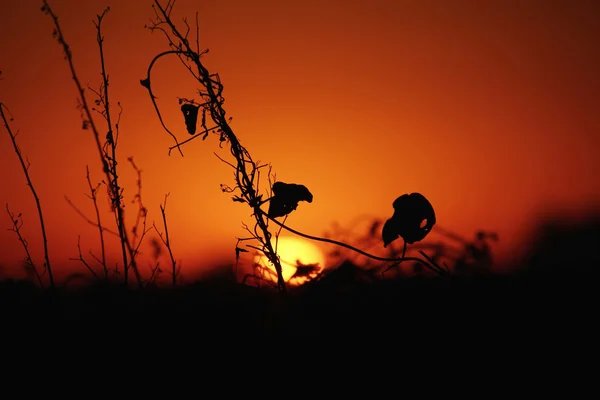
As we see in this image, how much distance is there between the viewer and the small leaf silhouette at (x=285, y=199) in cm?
301

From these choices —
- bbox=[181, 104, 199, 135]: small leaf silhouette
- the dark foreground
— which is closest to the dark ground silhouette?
the dark foreground

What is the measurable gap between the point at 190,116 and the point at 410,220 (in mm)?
1333

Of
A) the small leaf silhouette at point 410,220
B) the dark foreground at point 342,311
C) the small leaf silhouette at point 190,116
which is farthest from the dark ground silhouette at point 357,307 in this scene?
the small leaf silhouette at point 190,116

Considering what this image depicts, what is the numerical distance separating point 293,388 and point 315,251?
1376mm

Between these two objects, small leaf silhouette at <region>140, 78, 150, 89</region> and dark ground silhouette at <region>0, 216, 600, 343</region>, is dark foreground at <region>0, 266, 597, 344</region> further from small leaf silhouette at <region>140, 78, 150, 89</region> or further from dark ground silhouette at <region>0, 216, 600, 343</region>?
small leaf silhouette at <region>140, 78, 150, 89</region>

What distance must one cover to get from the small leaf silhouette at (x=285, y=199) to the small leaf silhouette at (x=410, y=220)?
1.64ft

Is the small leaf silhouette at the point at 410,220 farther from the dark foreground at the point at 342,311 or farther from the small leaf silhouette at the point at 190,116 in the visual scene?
the small leaf silhouette at the point at 190,116

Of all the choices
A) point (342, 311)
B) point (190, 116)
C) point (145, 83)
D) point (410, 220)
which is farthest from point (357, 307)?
point (145, 83)

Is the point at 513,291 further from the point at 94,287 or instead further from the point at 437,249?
the point at 94,287

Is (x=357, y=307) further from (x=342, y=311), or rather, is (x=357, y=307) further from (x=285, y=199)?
(x=285, y=199)

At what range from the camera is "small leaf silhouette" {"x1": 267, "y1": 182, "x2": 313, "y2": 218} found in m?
3.01

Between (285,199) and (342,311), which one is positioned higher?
(285,199)

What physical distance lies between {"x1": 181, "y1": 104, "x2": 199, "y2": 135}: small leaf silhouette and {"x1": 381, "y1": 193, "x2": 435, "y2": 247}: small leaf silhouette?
3.95 feet

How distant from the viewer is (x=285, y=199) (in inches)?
119
